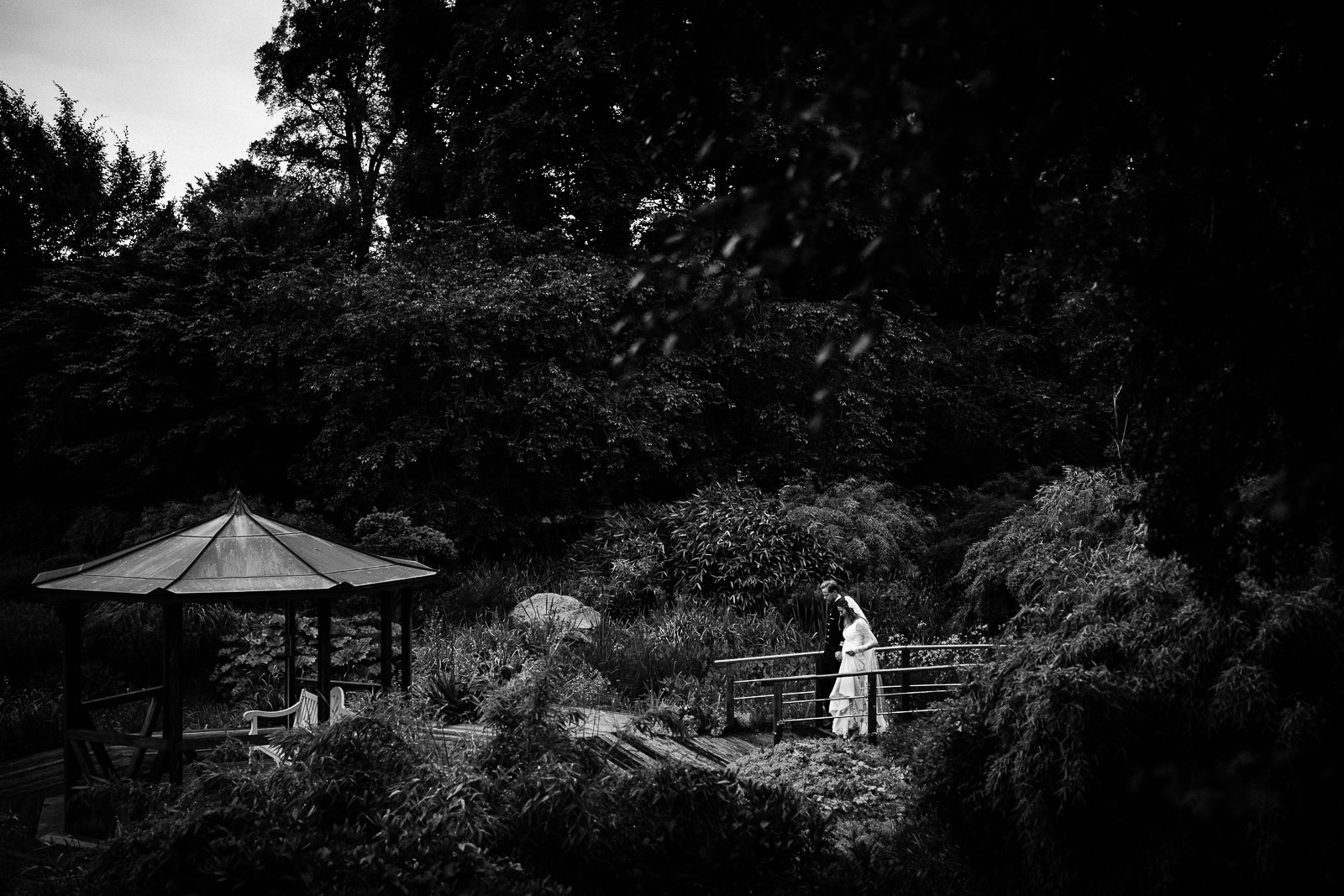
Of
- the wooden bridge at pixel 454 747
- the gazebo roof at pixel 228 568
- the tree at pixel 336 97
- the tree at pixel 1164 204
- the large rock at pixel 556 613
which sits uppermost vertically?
the tree at pixel 336 97

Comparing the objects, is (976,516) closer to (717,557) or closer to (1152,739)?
(717,557)

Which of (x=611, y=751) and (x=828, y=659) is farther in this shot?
(x=828, y=659)

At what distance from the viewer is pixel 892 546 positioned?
628 inches

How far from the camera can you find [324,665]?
9.69 metres

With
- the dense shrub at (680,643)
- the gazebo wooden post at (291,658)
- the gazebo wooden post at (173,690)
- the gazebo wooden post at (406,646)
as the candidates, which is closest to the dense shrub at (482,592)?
the dense shrub at (680,643)

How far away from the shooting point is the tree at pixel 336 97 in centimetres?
2439

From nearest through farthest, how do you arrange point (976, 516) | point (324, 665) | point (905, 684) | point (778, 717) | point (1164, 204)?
point (1164, 204) < point (324, 665) < point (778, 717) < point (905, 684) < point (976, 516)

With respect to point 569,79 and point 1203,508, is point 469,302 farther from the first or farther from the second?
point 1203,508

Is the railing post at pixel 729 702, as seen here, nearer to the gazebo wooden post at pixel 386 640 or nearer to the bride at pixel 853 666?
the bride at pixel 853 666

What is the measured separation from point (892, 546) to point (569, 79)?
34.8 ft

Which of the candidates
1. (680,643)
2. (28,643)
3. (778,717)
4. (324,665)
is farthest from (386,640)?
(28,643)

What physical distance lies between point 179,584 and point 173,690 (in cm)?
88

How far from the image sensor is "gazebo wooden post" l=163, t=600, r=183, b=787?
26.5 feet

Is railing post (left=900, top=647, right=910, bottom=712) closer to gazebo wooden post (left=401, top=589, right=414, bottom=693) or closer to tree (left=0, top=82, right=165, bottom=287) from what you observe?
gazebo wooden post (left=401, top=589, right=414, bottom=693)
